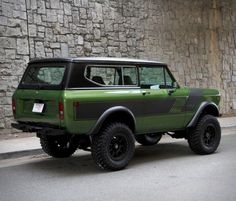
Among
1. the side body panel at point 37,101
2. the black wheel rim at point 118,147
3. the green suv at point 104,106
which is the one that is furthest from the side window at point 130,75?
the side body panel at point 37,101

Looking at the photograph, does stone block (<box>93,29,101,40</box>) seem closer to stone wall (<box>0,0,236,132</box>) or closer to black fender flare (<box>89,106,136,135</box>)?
stone wall (<box>0,0,236,132</box>)

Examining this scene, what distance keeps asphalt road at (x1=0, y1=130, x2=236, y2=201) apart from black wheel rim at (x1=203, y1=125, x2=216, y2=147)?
0.35 meters

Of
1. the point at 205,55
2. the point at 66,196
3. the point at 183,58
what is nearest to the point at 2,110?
the point at 66,196

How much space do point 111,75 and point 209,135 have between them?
2.50m

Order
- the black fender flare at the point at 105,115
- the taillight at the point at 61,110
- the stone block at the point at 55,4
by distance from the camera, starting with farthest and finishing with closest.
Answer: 1. the stone block at the point at 55,4
2. the black fender flare at the point at 105,115
3. the taillight at the point at 61,110

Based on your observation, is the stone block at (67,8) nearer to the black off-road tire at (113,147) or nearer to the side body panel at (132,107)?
the side body panel at (132,107)

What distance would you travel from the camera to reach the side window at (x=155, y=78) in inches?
315

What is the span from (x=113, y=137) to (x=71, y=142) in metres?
0.81

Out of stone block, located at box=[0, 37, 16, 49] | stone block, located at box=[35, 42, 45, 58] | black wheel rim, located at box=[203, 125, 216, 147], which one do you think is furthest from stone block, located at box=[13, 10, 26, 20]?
black wheel rim, located at box=[203, 125, 216, 147]

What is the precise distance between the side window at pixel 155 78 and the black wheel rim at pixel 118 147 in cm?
114

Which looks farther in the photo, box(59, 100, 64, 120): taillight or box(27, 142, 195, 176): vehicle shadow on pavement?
box(27, 142, 195, 176): vehicle shadow on pavement

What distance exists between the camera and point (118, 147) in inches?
289

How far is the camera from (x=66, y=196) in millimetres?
5742

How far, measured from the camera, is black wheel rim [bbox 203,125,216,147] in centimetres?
A: 880
